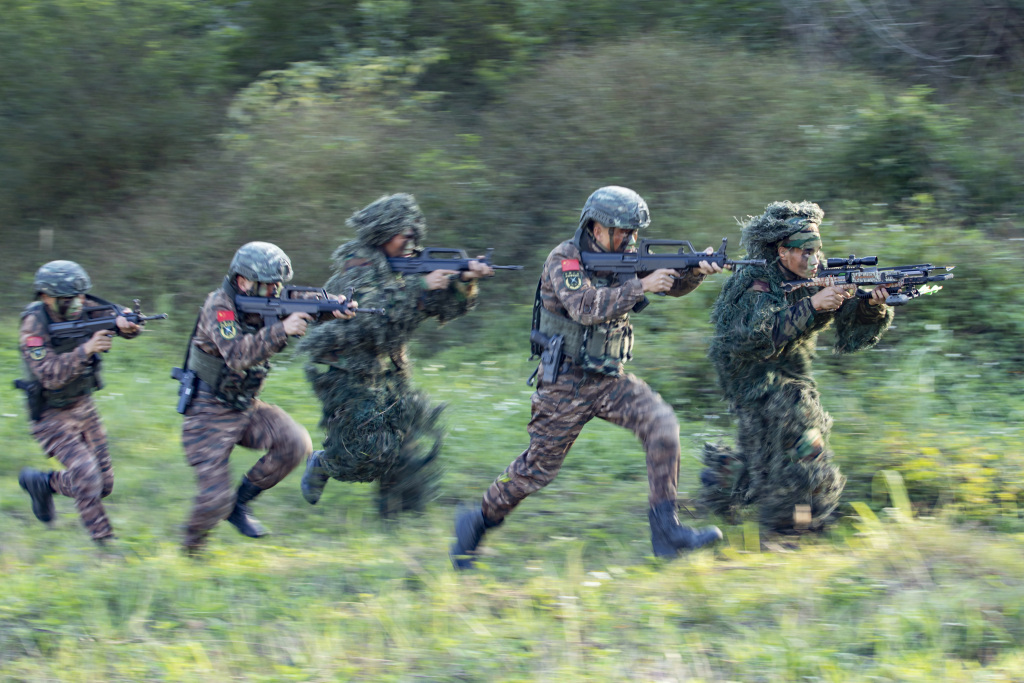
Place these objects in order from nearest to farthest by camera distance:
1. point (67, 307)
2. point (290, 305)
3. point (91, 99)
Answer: point (290, 305) → point (67, 307) → point (91, 99)

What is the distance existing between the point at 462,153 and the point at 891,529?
292 inches

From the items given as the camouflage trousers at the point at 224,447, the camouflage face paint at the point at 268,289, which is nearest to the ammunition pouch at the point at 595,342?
the camouflage face paint at the point at 268,289

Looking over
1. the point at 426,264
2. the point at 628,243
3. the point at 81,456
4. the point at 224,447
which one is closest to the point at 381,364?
the point at 426,264

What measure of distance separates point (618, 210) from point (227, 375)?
7.75ft

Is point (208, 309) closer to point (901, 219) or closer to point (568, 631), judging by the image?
point (568, 631)

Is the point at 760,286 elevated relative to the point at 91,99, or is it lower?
elevated

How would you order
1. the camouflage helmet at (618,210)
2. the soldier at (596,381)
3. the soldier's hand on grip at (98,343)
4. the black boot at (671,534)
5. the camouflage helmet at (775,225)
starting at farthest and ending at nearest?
the soldier's hand on grip at (98,343) < the camouflage helmet at (775,225) < the camouflage helmet at (618,210) < the soldier at (596,381) < the black boot at (671,534)

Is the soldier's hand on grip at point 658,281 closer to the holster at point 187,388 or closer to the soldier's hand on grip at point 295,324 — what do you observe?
the soldier's hand on grip at point 295,324

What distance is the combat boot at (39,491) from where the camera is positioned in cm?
616

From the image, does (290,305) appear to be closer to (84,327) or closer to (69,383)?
(84,327)

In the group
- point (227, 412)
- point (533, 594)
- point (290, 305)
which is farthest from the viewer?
point (227, 412)

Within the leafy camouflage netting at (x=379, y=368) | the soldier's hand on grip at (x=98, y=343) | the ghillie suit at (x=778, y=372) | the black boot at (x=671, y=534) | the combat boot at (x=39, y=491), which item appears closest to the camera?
the black boot at (x=671, y=534)

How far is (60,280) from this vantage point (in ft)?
19.5

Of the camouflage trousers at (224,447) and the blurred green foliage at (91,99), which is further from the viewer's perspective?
the blurred green foliage at (91,99)
